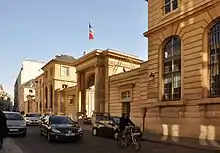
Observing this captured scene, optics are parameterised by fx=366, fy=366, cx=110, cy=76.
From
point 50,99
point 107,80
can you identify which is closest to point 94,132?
point 107,80

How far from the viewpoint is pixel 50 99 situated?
66.8 m

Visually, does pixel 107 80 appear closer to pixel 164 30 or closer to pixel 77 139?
pixel 164 30

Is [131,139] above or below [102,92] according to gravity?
below

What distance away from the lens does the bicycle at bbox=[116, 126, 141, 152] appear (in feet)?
52.8

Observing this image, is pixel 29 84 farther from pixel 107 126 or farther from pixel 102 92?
pixel 107 126

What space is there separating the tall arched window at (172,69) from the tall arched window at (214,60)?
303 centimetres

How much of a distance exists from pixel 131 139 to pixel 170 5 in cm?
1209

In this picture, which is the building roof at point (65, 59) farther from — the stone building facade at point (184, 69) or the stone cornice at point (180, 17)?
the stone building facade at point (184, 69)

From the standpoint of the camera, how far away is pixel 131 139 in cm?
1659

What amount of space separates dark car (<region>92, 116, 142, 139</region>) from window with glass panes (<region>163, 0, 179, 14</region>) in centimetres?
835

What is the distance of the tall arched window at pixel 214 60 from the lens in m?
20.7

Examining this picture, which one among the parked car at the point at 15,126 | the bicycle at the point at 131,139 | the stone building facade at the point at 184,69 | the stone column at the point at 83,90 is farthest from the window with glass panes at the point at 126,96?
the bicycle at the point at 131,139

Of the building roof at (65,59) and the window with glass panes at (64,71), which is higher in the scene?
the building roof at (65,59)

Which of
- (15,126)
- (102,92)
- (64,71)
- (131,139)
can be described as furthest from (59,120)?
(64,71)
